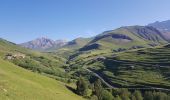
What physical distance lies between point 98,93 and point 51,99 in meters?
85.5

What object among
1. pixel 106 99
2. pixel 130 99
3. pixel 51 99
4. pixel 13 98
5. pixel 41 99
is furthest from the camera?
pixel 130 99

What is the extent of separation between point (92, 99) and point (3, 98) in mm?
89485

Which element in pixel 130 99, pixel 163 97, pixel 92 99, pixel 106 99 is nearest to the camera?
pixel 92 99

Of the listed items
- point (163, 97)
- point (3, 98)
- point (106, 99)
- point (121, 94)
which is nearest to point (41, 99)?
point (3, 98)

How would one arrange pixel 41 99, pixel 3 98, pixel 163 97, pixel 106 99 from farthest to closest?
pixel 163 97 → pixel 106 99 → pixel 41 99 → pixel 3 98

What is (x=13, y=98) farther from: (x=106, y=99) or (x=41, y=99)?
(x=106, y=99)

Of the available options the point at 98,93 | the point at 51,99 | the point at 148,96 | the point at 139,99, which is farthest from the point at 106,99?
the point at 51,99

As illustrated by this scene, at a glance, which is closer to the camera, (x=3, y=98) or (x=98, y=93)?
(x=3, y=98)

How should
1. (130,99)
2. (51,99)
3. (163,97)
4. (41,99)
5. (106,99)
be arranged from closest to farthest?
(41,99) < (51,99) < (106,99) < (130,99) < (163,97)

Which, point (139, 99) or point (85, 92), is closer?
point (85, 92)

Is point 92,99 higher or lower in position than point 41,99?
lower

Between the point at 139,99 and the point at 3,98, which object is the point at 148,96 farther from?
the point at 3,98

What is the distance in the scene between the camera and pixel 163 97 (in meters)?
174

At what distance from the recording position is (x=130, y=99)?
163 metres
